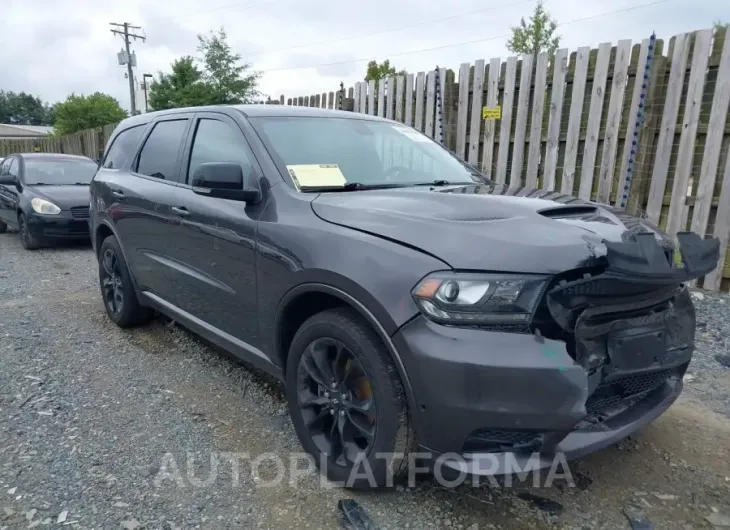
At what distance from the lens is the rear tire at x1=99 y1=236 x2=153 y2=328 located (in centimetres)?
454

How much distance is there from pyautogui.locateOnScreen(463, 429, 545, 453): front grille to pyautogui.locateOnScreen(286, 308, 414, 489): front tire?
0.86ft

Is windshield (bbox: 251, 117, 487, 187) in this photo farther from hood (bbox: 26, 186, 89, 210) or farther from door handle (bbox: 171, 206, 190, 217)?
hood (bbox: 26, 186, 89, 210)

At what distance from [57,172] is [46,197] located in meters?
1.17

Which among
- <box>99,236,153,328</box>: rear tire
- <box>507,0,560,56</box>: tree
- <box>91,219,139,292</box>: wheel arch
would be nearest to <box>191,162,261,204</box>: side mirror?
<box>91,219,139,292</box>: wheel arch

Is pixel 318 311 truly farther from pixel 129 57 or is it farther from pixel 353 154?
pixel 129 57

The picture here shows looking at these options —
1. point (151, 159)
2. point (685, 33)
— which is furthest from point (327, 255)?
point (685, 33)

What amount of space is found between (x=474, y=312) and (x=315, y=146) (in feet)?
5.21

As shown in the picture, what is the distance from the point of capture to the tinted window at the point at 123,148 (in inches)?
177

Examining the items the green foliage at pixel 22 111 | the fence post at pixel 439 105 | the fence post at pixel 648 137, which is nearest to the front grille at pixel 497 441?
the fence post at pixel 648 137

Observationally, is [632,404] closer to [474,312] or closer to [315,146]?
[474,312]

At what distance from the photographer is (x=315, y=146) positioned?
314 cm

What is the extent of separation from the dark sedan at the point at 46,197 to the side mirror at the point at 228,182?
6551mm

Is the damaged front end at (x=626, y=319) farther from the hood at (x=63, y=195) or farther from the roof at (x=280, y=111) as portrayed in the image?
the hood at (x=63, y=195)

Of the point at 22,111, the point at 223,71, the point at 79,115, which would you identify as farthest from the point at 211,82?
the point at 22,111
